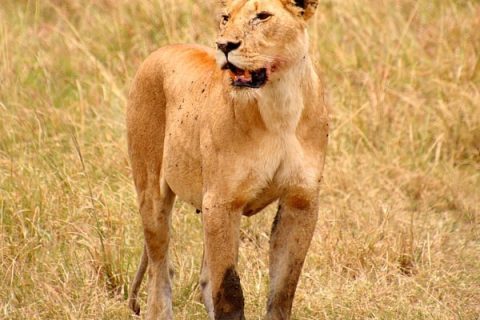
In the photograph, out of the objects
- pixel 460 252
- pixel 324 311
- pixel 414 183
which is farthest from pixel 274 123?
pixel 414 183

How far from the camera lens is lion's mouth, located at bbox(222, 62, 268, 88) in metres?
4.77

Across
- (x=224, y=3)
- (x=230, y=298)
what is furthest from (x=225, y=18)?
(x=230, y=298)

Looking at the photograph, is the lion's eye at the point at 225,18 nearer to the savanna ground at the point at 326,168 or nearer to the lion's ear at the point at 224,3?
the lion's ear at the point at 224,3

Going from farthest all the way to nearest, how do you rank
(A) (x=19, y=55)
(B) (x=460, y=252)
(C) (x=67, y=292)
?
1. (A) (x=19, y=55)
2. (B) (x=460, y=252)
3. (C) (x=67, y=292)

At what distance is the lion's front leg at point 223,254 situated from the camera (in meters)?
4.98

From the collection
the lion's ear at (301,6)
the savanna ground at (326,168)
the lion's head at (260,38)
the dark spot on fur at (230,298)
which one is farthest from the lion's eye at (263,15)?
the savanna ground at (326,168)

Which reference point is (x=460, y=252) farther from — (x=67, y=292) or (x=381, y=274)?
(x=67, y=292)

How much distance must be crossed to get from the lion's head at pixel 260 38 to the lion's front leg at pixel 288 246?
23.0 inches

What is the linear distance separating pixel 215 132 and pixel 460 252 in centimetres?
221

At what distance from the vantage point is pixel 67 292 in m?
5.80

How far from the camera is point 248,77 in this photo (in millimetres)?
4781

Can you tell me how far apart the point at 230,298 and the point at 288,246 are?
1.15 ft

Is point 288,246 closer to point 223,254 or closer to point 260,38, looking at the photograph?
point 223,254

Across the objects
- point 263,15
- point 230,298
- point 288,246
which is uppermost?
point 263,15
